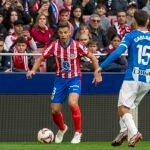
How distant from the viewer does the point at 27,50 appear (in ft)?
59.6

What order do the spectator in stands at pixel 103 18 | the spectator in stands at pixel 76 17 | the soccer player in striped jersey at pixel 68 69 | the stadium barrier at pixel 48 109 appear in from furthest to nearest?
1. the spectator in stands at pixel 103 18
2. the spectator in stands at pixel 76 17
3. the stadium barrier at pixel 48 109
4. the soccer player in striped jersey at pixel 68 69

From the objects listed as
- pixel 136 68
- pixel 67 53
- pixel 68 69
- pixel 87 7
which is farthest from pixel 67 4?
pixel 136 68

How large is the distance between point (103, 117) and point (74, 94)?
2.76 meters

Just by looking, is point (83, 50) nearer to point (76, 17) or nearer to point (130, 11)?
point (76, 17)

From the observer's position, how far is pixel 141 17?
1278 centimetres

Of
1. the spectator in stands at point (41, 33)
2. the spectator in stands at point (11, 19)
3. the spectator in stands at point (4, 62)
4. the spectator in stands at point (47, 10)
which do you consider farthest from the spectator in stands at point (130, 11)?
the spectator in stands at point (4, 62)

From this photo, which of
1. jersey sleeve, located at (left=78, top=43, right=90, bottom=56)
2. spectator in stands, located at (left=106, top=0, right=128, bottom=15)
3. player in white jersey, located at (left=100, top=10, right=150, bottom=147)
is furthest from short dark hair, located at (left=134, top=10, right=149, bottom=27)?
spectator in stands, located at (left=106, top=0, right=128, bottom=15)

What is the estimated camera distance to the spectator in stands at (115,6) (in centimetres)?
2147

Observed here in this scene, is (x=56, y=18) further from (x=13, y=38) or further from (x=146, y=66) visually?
(x=146, y=66)

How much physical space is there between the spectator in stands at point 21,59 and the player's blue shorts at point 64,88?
6.54ft

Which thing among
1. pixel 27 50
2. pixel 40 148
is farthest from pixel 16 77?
pixel 40 148

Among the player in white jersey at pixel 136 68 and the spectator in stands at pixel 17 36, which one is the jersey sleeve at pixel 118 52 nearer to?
the player in white jersey at pixel 136 68

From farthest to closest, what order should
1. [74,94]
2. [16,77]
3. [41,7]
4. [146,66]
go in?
[41,7], [16,77], [74,94], [146,66]

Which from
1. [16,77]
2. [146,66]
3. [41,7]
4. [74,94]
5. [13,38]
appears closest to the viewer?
[146,66]
